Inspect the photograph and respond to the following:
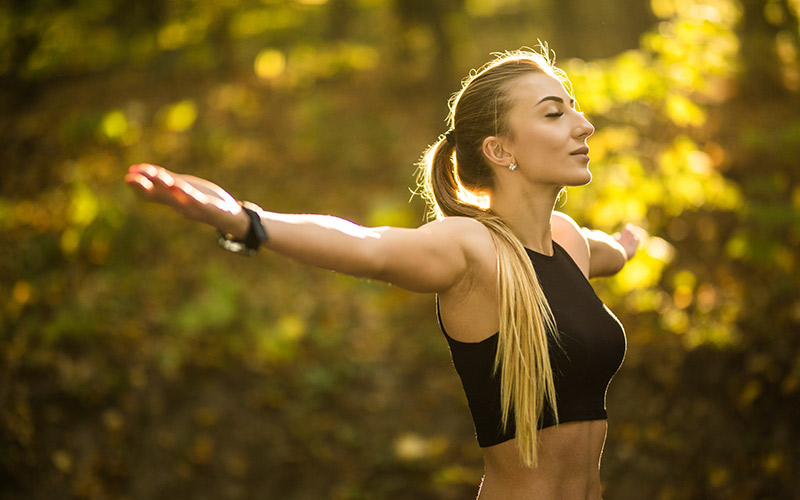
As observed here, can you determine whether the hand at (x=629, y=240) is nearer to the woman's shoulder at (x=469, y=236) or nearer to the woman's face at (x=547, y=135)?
the woman's face at (x=547, y=135)

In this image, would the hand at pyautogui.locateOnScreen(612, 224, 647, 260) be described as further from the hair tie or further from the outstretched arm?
the hair tie

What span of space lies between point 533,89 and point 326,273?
573 centimetres

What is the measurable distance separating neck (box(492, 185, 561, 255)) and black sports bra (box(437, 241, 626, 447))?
0.07 m

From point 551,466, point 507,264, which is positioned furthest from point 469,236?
point 551,466

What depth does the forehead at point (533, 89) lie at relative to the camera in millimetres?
2350

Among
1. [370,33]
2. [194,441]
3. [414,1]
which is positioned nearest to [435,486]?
[194,441]

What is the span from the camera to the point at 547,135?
2.31m

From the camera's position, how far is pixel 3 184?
9.11 metres

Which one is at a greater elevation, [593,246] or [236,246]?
[593,246]

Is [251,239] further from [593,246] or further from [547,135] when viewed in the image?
[593,246]

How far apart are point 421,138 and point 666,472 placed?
227 inches

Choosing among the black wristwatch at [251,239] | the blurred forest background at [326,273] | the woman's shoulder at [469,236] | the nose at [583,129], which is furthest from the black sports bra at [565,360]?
the blurred forest background at [326,273]

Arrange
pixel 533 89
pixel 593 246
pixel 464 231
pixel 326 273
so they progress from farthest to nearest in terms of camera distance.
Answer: pixel 326 273 < pixel 593 246 < pixel 533 89 < pixel 464 231

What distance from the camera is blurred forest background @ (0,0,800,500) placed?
5586 millimetres
